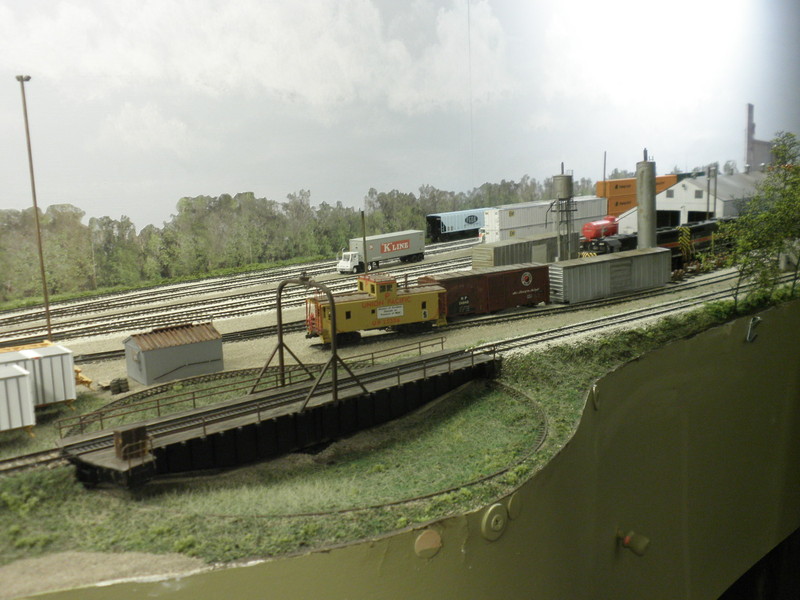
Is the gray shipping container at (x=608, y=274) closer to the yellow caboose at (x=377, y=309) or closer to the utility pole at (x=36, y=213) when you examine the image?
the yellow caboose at (x=377, y=309)

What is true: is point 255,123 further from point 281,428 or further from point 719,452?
point 719,452

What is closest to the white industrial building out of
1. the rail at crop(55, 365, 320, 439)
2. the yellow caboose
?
the yellow caboose

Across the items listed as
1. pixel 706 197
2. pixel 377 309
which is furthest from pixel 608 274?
pixel 706 197

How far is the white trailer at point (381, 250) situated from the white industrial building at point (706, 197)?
12.0 meters

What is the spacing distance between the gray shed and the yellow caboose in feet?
10.5

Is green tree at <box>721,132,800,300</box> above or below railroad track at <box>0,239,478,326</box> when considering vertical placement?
above

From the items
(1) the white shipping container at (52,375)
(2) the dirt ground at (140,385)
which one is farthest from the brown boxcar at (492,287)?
(1) the white shipping container at (52,375)

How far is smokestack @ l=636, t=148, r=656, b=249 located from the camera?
2492 cm

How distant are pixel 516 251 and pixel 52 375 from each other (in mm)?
16625

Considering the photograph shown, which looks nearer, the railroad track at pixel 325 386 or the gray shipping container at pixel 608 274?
the railroad track at pixel 325 386

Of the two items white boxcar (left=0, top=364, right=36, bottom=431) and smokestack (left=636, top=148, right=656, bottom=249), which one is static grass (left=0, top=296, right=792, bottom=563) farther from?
smokestack (left=636, top=148, right=656, bottom=249)

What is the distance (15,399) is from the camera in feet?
38.0

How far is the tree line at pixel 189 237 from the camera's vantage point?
47.0ft

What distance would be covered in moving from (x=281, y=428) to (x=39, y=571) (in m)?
5.05
